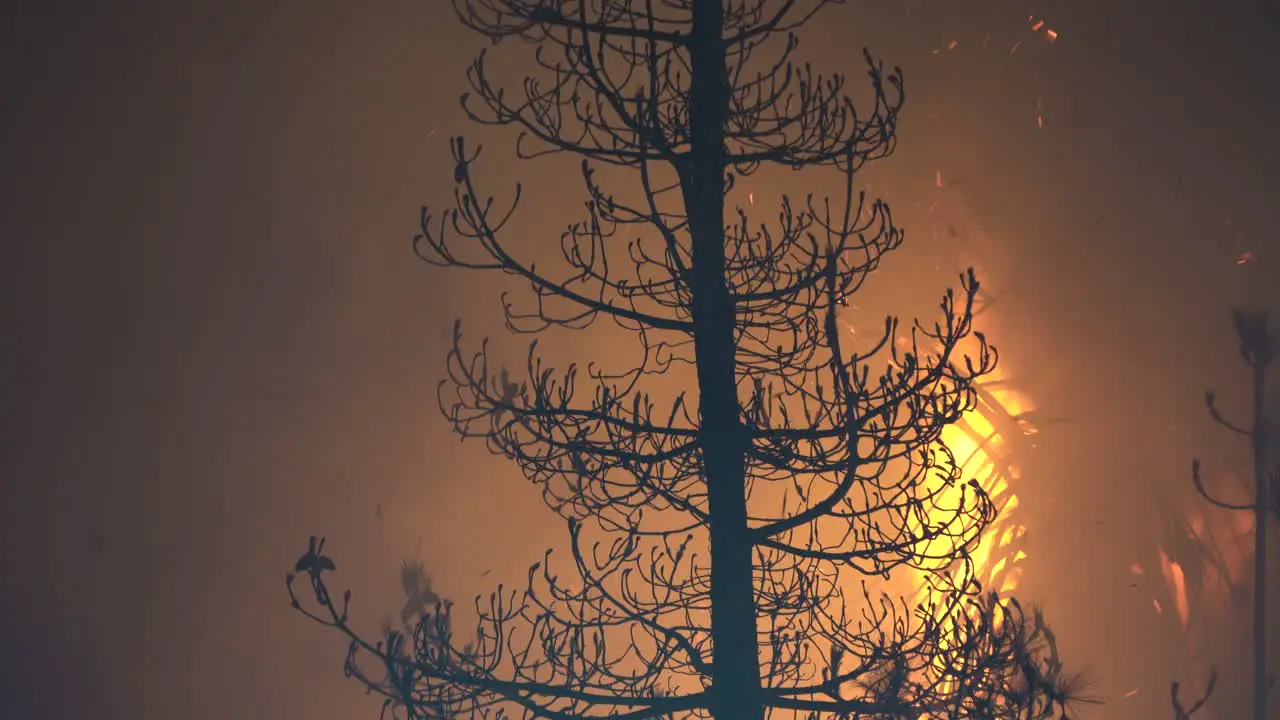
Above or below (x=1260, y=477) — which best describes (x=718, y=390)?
below

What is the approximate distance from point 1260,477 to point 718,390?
129 centimetres

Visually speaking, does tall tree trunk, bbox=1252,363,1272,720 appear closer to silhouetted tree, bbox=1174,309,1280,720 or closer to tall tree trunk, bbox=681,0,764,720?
silhouetted tree, bbox=1174,309,1280,720

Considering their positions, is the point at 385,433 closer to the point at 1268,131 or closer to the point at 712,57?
the point at 712,57

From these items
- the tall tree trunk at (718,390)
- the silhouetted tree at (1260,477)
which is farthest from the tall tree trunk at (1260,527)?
the tall tree trunk at (718,390)

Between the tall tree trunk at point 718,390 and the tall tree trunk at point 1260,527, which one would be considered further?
the tall tree trunk at point 1260,527

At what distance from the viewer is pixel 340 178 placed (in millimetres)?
1970

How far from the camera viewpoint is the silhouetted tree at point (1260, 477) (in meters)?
2.06

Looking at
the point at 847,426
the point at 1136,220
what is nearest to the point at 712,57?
the point at 847,426

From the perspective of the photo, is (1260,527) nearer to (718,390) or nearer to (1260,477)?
(1260,477)

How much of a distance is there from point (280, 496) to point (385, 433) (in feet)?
0.73

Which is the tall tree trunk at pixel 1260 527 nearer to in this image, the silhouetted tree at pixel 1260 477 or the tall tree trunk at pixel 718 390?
the silhouetted tree at pixel 1260 477

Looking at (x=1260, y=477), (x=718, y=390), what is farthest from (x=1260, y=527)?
(x=718, y=390)

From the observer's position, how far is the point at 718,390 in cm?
143

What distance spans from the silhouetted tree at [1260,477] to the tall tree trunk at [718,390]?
1130mm
